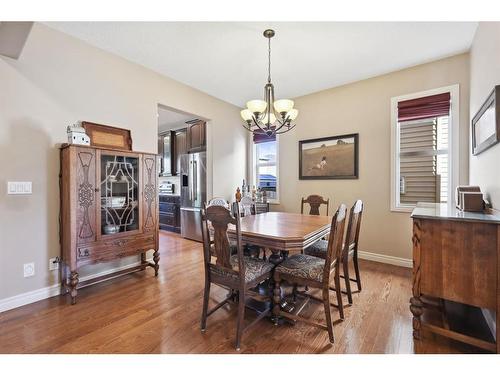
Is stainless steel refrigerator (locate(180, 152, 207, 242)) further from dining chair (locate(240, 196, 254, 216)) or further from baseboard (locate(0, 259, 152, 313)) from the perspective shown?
baseboard (locate(0, 259, 152, 313))

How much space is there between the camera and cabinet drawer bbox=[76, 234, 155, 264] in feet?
7.36

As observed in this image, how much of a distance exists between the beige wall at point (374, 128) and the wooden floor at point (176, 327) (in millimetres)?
925

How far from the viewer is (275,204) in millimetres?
4402

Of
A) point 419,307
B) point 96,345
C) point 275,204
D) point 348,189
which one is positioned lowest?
point 96,345

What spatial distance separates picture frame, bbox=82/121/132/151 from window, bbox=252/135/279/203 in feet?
8.28

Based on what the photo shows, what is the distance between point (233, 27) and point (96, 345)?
9.52 feet

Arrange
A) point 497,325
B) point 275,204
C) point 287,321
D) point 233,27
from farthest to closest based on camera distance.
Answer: point 275,204 < point 233,27 < point 287,321 < point 497,325

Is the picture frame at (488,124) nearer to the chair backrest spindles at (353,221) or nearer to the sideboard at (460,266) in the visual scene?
the sideboard at (460,266)

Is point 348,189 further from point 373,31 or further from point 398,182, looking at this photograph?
point 373,31

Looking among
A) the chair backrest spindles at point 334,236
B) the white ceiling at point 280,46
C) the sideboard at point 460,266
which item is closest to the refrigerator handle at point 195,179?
the white ceiling at point 280,46

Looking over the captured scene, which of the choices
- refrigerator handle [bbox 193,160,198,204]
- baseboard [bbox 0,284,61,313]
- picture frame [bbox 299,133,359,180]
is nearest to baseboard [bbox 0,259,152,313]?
baseboard [bbox 0,284,61,313]

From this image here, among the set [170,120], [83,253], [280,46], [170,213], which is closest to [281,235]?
[83,253]

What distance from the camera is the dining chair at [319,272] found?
1.62 metres

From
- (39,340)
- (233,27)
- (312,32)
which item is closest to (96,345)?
(39,340)
